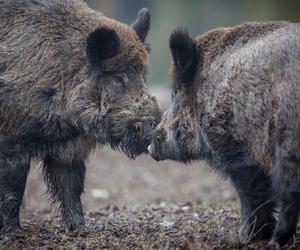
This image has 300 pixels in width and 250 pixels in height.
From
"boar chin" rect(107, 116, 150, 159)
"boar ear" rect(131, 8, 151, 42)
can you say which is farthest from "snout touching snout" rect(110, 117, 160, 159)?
"boar ear" rect(131, 8, 151, 42)

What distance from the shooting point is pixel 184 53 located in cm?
809

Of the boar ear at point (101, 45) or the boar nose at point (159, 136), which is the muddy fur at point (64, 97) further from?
the boar nose at point (159, 136)

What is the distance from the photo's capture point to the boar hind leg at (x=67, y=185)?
30.9 feet

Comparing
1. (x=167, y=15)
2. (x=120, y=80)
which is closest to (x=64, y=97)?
(x=120, y=80)

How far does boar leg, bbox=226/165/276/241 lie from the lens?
744 centimetres

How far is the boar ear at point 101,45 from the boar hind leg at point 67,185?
54.0 inches

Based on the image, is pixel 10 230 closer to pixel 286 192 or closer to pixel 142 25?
pixel 142 25

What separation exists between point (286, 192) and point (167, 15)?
26242 mm

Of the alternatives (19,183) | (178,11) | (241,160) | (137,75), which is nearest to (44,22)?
(137,75)

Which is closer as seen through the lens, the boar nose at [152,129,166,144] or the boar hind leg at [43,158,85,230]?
the boar nose at [152,129,166,144]

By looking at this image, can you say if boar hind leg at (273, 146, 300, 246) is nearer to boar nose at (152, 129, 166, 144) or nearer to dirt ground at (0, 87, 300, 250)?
dirt ground at (0, 87, 300, 250)

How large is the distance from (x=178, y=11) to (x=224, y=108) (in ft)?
86.3

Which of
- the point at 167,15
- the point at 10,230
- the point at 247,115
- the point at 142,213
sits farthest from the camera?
the point at 167,15

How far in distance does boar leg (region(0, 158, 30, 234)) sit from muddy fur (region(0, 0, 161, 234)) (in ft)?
0.04
